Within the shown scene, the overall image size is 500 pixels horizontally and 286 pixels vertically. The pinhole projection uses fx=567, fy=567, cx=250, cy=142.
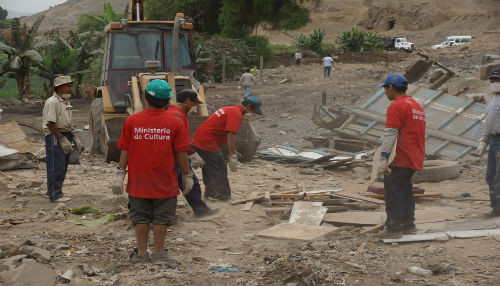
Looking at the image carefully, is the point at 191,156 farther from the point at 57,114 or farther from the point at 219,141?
the point at 57,114

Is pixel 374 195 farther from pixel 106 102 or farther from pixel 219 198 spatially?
pixel 106 102

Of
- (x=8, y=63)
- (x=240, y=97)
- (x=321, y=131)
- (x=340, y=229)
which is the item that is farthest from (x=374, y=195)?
(x=8, y=63)

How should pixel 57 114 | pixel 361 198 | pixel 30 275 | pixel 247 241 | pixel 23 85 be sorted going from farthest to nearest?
pixel 23 85, pixel 361 198, pixel 57 114, pixel 247 241, pixel 30 275

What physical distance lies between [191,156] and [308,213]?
1611 mm

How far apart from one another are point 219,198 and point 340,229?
195cm

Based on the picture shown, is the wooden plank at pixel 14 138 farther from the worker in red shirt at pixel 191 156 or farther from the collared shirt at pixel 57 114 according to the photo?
the worker in red shirt at pixel 191 156

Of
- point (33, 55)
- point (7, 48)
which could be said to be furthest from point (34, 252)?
point (7, 48)

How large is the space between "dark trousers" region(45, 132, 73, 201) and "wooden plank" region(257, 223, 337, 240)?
8.81 feet

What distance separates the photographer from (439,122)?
11.4 m

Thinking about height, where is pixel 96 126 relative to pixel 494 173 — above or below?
below

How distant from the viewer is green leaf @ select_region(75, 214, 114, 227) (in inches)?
243

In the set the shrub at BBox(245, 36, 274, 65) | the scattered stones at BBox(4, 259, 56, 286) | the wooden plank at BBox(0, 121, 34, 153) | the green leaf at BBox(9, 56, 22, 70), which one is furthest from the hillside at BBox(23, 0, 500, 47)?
the scattered stones at BBox(4, 259, 56, 286)

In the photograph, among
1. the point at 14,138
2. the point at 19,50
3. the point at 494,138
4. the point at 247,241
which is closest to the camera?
the point at 247,241

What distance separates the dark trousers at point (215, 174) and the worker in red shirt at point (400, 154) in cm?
236
